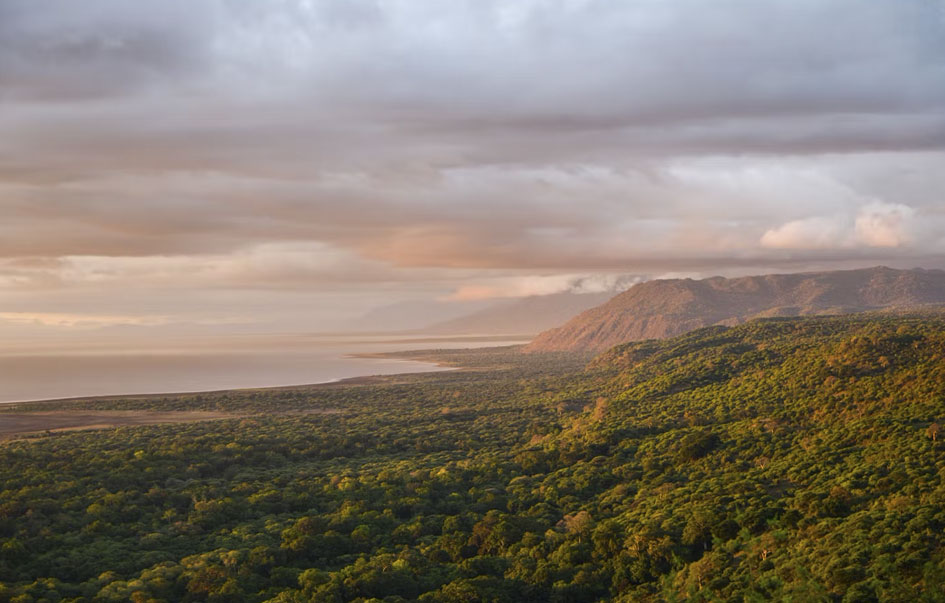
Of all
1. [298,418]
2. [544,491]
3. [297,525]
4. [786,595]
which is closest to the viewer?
[786,595]

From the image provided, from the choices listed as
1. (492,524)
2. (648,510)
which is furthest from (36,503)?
(648,510)

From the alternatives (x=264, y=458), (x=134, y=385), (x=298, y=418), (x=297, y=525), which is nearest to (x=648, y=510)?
(x=297, y=525)

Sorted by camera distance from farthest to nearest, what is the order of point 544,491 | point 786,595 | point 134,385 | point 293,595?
point 134,385 → point 544,491 → point 293,595 → point 786,595

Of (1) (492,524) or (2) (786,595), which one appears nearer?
(2) (786,595)

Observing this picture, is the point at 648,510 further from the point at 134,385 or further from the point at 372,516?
the point at 134,385

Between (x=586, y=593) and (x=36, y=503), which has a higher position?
(x=36, y=503)

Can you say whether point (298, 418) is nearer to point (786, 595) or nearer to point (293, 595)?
point (293, 595)
